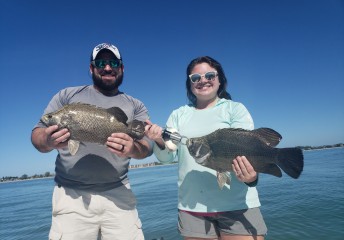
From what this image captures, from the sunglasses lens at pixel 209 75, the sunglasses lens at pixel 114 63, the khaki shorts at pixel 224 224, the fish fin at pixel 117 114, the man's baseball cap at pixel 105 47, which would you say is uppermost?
the man's baseball cap at pixel 105 47

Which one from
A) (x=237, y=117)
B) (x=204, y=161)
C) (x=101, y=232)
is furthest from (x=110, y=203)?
(x=237, y=117)

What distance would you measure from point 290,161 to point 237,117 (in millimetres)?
1216

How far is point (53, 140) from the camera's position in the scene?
4.36m

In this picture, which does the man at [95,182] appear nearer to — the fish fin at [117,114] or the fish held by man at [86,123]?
the fish held by man at [86,123]

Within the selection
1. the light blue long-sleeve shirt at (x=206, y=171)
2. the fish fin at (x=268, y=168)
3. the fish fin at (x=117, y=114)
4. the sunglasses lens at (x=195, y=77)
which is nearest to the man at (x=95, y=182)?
the fish fin at (x=117, y=114)

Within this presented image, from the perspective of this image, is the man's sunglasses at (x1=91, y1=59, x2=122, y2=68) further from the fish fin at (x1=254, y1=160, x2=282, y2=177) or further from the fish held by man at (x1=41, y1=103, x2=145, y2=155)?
the fish fin at (x1=254, y1=160, x2=282, y2=177)

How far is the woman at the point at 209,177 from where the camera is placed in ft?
15.4

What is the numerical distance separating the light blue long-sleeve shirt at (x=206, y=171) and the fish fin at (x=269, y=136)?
13.2 inches

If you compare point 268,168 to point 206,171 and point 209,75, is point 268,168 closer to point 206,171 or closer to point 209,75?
point 206,171

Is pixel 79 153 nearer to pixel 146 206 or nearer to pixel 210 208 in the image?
pixel 210 208

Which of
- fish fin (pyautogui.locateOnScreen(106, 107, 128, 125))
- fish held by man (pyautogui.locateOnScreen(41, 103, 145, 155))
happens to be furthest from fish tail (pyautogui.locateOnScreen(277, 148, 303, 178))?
fish fin (pyautogui.locateOnScreen(106, 107, 128, 125))

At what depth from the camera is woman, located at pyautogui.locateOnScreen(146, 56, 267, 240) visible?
15.4 ft

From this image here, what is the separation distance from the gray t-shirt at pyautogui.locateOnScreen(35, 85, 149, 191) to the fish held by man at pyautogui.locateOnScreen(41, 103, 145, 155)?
510 mm

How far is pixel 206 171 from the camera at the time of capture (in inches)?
197
